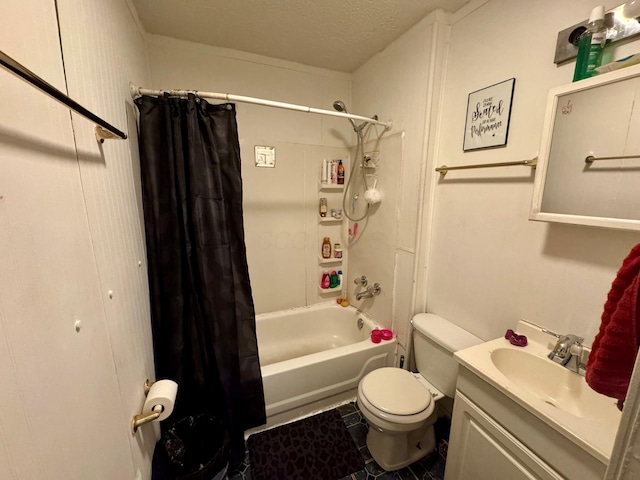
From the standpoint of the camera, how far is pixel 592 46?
918 millimetres

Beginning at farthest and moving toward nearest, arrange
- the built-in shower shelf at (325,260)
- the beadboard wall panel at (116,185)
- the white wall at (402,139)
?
the built-in shower shelf at (325,260), the white wall at (402,139), the beadboard wall panel at (116,185)

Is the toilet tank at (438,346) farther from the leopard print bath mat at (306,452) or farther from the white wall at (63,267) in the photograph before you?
the white wall at (63,267)

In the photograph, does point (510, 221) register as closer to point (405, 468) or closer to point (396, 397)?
point (396, 397)

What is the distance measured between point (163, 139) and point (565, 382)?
204 cm

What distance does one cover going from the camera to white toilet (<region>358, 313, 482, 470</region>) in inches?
51.2

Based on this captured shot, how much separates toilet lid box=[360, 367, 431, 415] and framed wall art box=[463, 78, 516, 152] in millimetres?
1324

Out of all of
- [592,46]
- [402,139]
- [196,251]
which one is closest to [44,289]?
[196,251]

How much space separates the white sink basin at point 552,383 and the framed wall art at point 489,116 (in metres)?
0.97

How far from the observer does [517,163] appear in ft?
3.73

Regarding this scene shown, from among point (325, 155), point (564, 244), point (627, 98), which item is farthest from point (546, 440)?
point (325, 155)

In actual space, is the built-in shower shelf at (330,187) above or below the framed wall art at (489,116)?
below

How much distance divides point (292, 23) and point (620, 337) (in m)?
1.96

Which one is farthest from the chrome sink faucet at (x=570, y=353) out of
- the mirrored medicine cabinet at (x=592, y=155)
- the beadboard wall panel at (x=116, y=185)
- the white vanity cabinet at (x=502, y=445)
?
the beadboard wall panel at (x=116, y=185)

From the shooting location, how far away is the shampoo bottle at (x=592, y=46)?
35.0 inches
